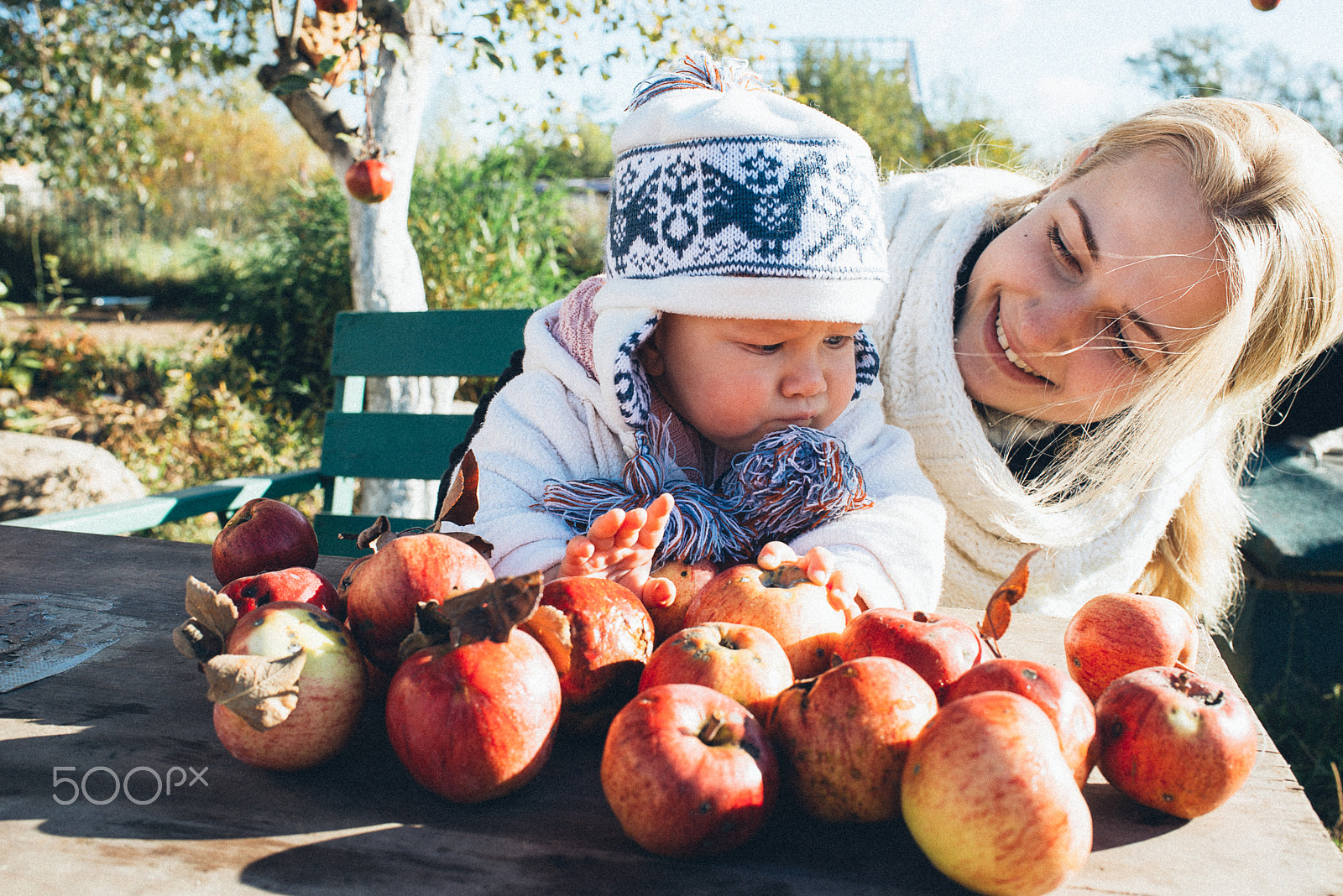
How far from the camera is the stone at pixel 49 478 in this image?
489cm

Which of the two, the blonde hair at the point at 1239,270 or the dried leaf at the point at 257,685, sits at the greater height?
the blonde hair at the point at 1239,270

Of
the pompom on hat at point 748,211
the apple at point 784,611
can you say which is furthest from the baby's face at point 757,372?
the apple at point 784,611

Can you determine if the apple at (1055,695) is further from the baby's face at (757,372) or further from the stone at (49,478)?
Result: the stone at (49,478)

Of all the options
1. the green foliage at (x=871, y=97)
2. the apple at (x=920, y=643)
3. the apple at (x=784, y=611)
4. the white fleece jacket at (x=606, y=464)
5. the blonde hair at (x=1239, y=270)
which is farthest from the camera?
the green foliage at (x=871, y=97)

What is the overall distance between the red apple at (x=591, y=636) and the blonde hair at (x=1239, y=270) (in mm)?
1349

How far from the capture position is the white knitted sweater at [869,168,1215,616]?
80.7 inches

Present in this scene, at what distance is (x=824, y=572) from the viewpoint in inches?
43.3

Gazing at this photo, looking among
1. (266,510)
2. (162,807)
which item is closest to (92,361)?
(266,510)

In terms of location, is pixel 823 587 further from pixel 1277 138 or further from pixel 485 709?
pixel 1277 138

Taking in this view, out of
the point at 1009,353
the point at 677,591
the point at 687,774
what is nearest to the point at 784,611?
the point at 677,591

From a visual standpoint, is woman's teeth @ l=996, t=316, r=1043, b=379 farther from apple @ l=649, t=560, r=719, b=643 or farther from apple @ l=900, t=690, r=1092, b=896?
apple @ l=900, t=690, r=1092, b=896

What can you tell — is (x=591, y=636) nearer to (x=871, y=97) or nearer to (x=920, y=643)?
(x=920, y=643)

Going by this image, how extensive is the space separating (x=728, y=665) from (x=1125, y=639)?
0.52m

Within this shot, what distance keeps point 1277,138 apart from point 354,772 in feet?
6.78
